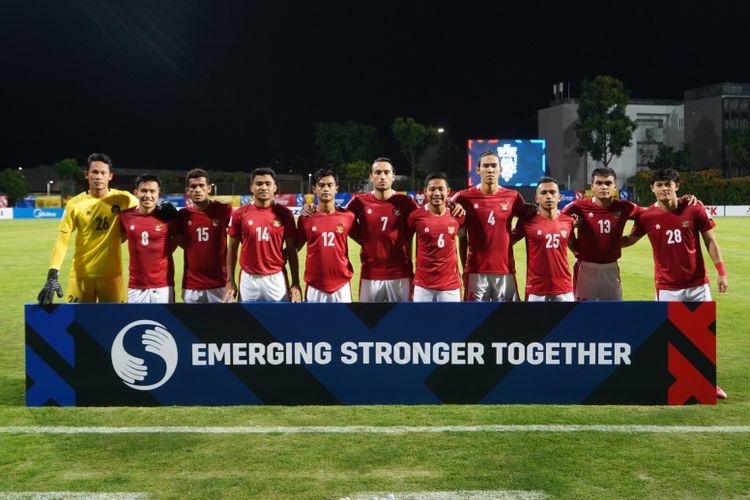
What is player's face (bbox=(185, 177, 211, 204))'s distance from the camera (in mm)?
7516

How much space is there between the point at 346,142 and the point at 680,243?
3461 inches

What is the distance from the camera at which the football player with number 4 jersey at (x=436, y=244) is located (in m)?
7.65

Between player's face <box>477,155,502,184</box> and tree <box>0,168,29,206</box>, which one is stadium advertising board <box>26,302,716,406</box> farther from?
tree <box>0,168,29,206</box>

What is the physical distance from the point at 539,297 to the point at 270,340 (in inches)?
118

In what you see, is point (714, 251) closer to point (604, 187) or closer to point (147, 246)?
point (604, 187)

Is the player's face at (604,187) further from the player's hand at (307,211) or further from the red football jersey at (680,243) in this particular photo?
the player's hand at (307,211)

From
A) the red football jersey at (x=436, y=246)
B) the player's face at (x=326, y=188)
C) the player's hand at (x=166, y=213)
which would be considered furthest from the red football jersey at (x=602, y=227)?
the player's hand at (x=166, y=213)

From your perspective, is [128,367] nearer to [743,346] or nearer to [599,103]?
[743,346]

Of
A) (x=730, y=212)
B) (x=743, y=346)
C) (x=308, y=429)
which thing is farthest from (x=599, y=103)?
(x=308, y=429)

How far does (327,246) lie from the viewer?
300 inches

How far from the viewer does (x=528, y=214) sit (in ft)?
25.4

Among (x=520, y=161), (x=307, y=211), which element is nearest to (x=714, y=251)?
(x=307, y=211)

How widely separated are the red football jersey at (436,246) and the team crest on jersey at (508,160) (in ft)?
110

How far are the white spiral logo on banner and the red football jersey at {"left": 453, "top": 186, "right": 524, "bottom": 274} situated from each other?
10.9 feet
